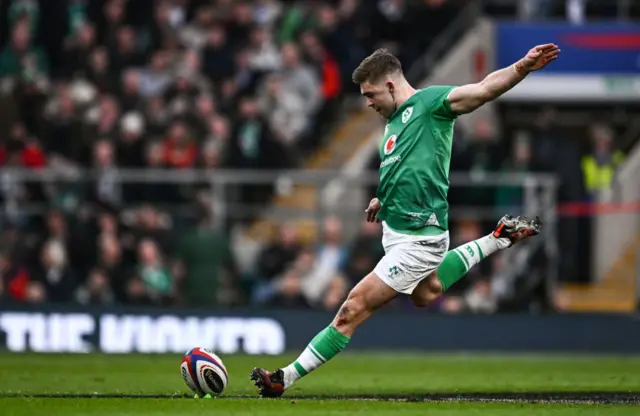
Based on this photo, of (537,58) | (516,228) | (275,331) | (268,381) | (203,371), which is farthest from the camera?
(275,331)

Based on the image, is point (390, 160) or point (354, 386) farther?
point (354, 386)

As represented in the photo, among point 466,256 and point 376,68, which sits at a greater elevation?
point 376,68

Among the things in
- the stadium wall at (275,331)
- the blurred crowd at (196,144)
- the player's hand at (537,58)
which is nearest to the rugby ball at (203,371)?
the player's hand at (537,58)

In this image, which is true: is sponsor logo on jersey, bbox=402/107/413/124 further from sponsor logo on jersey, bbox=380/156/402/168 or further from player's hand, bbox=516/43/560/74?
player's hand, bbox=516/43/560/74

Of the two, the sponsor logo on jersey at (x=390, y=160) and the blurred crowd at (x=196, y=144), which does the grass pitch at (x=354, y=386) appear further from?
the sponsor logo on jersey at (x=390, y=160)

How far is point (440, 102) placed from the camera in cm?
1141

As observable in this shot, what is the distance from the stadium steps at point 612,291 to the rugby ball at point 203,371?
11324mm

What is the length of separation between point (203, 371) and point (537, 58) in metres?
3.58

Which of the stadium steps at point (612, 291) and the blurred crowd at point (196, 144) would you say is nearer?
the blurred crowd at point (196, 144)

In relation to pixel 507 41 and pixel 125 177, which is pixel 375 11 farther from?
pixel 125 177

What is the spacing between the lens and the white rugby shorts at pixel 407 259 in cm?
1164

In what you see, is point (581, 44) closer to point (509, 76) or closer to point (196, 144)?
point (196, 144)

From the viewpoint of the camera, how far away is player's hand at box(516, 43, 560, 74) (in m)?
10.9

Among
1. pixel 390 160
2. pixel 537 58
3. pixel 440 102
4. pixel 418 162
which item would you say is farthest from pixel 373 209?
pixel 537 58
